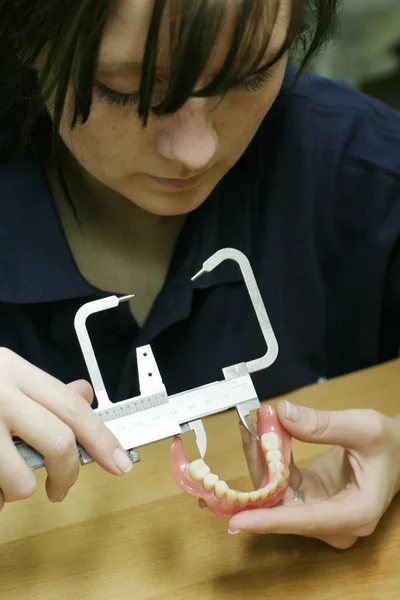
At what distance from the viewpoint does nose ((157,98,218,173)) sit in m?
0.62

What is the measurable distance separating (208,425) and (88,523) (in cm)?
19

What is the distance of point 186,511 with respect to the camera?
2.31 feet

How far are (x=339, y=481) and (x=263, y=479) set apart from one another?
0.10 meters

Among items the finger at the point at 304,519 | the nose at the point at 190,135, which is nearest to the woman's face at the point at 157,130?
the nose at the point at 190,135

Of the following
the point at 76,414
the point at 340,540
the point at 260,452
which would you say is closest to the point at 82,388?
the point at 76,414

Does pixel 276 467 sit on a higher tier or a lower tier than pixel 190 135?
lower

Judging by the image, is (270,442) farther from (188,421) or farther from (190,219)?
(190,219)

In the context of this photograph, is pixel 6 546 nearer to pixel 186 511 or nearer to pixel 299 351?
pixel 186 511

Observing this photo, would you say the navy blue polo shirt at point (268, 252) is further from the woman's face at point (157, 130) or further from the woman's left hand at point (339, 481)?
the woman's left hand at point (339, 481)

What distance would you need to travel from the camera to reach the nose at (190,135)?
624 millimetres

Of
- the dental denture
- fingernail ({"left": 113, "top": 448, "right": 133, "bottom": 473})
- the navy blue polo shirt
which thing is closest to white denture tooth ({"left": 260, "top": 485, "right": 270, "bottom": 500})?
the dental denture

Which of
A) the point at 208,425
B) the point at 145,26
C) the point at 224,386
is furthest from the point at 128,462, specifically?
the point at 145,26

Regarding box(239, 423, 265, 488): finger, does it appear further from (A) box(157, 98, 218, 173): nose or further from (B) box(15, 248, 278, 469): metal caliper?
(A) box(157, 98, 218, 173): nose

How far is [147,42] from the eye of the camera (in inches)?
21.1
